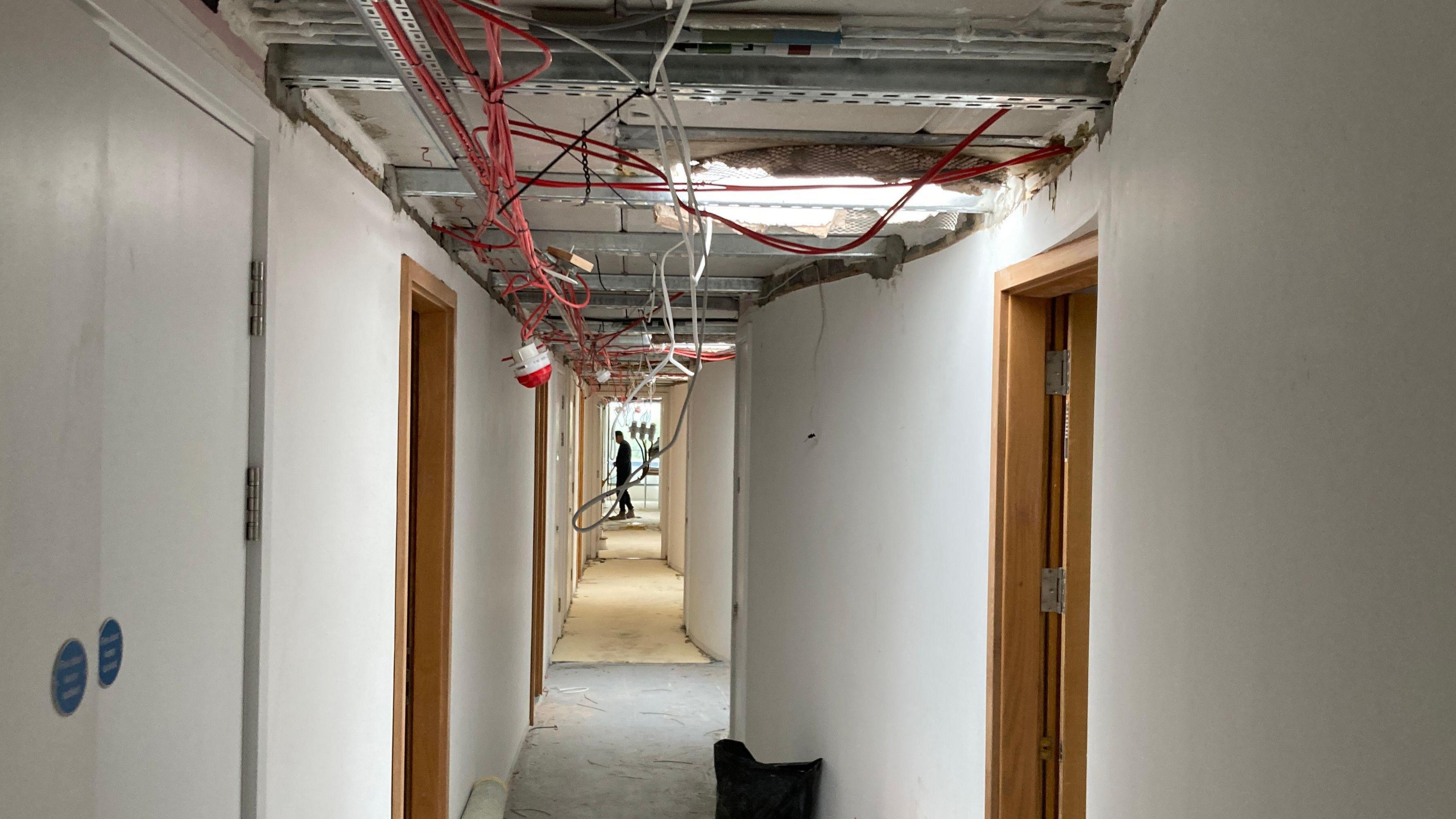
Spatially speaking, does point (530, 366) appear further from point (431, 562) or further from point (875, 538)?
point (875, 538)

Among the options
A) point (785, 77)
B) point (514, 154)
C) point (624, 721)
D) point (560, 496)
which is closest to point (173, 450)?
point (785, 77)

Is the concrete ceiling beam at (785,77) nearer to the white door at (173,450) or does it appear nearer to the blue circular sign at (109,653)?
the white door at (173,450)

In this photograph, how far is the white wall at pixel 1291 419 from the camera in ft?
2.08

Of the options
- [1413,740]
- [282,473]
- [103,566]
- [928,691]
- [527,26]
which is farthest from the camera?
[928,691]

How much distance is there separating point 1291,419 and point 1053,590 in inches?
60.4

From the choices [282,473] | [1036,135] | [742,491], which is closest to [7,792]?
[282,473]

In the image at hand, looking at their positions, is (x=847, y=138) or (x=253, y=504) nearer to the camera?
(x=253, y=504)

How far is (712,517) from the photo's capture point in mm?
7078

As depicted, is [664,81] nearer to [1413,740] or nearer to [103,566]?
[103,566]

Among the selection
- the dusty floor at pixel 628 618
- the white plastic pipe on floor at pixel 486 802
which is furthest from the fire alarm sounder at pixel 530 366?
the dusty floor at pixel 628 618

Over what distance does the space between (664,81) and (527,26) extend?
0.89ft

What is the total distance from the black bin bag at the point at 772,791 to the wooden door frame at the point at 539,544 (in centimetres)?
244

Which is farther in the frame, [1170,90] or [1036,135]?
[1036,135]

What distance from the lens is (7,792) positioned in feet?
2.71
